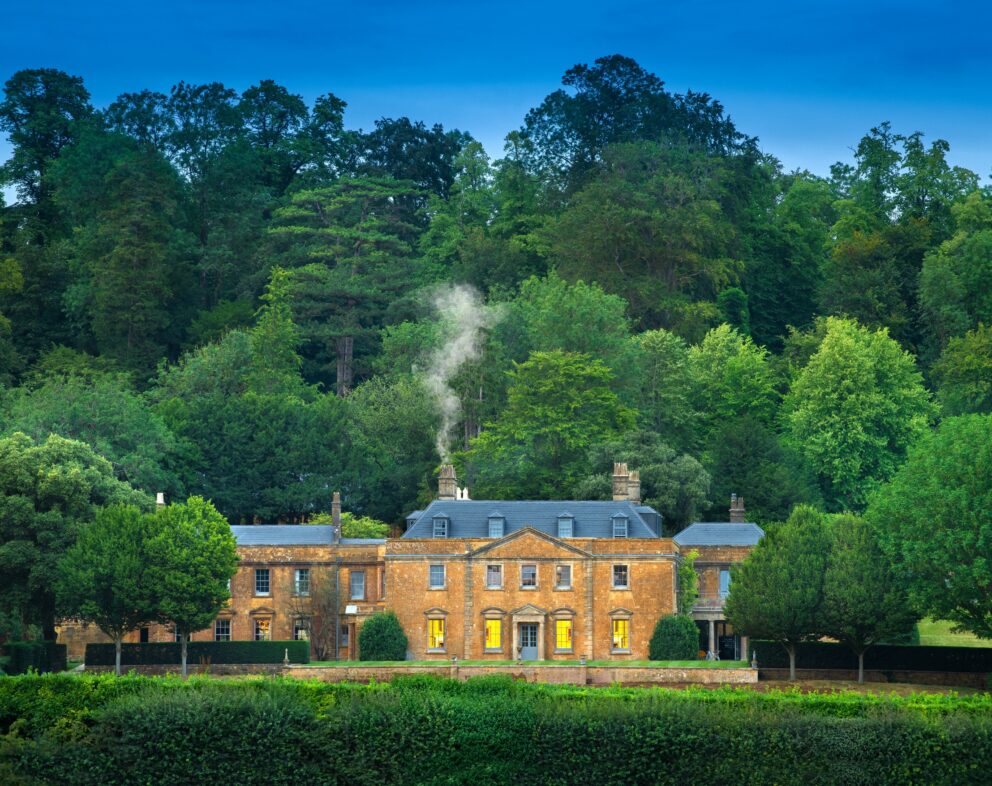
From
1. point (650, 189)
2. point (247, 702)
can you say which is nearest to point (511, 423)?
point (650, 189)

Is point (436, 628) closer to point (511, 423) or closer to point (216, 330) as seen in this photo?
point (511, 423)

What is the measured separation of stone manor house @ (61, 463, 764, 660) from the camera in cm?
9800

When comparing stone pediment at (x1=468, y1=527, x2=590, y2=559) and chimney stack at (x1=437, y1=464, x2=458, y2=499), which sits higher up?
chimney stack at (x1=437, y1=464, x2=458, y2=499)

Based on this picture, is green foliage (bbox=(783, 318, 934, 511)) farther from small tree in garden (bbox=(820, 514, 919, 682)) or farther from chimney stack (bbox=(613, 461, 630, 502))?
small tree in garden (bbox=(820, 514, 919, 682))

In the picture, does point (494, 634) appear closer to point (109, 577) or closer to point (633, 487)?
point (633, 487)

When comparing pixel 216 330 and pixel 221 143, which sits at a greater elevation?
pixel 221 143

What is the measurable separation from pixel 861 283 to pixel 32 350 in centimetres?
5506

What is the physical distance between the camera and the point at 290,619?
335 feet

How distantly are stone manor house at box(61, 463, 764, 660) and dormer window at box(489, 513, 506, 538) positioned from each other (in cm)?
5

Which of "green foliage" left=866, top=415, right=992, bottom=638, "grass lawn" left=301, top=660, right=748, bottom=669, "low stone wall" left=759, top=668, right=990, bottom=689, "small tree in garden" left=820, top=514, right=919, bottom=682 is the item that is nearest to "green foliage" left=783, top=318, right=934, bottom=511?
"low stone wall" left=759, top=668, right=990, bottom=689

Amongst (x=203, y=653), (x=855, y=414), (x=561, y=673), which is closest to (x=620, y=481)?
(x=561, y=673)

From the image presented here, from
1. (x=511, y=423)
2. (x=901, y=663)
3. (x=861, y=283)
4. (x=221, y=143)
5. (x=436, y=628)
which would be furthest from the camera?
(x=221, y=143)

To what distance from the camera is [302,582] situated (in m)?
102

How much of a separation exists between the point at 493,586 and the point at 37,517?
2070 centimetres
